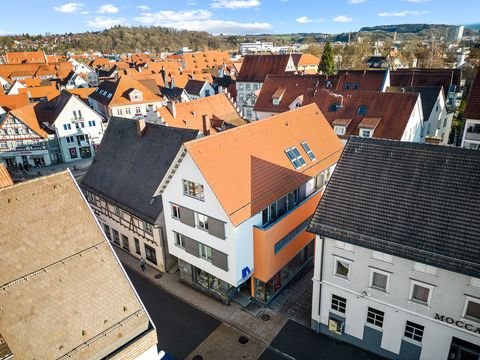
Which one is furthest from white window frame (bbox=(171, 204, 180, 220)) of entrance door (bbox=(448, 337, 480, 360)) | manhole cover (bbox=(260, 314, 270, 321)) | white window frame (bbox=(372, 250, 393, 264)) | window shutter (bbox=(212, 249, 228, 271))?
entrance door (bbox=(448, 337, 480, 360))

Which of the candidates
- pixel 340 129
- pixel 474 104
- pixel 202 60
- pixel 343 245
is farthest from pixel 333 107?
pixel 202 60

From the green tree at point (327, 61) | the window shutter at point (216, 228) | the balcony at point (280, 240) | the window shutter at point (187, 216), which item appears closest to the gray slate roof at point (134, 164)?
the window shutter at point (187, 216)

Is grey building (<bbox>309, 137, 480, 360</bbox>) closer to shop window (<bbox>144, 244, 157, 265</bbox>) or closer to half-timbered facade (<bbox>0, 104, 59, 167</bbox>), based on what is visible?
shop window (<bbox>144, 244, 157, 265</bbox>)

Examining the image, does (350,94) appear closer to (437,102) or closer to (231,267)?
(437,102)

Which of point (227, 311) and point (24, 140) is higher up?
point (24, 140)

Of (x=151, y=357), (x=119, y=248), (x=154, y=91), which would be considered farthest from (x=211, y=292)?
(x=154, y=91)

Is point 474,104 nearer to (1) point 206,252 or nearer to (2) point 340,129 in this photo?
(2) point 340,129

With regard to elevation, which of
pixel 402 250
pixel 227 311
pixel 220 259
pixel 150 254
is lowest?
pixel 227 311
